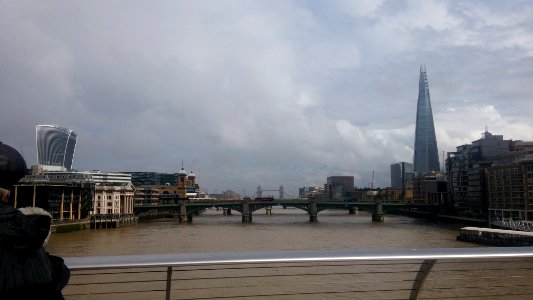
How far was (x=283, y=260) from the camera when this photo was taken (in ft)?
4.98

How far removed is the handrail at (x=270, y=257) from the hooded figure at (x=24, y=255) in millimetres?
362

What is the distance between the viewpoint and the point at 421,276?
1.81 metres

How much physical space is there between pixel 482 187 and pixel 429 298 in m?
50.2

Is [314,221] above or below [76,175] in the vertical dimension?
below

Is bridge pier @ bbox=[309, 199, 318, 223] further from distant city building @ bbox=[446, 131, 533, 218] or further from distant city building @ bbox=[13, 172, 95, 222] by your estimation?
distant city building @ bbox=[13, 172, 95, 222]

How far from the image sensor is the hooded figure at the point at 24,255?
102 centimetres

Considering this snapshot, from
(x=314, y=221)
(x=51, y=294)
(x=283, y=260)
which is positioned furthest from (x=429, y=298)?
(x=314, y=221)

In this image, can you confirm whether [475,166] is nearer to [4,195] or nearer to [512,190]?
[512,190]

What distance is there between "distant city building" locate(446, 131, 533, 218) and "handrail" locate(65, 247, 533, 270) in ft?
151

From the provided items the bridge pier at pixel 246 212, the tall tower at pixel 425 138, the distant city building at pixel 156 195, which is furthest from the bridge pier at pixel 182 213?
the tall tower at pixel 425 138

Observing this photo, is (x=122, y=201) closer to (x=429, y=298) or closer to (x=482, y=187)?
(x=482, y=187)

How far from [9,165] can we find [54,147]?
92.5 m

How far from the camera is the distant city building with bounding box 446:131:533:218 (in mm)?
47469

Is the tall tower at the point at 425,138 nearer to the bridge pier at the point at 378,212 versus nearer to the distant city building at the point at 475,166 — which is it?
the distant city building at the point at 475,166
